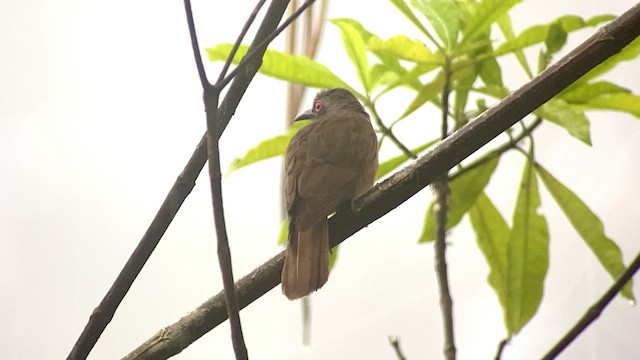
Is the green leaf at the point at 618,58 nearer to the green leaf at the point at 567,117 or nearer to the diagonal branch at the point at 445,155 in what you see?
the green leaf at the point at 567,117

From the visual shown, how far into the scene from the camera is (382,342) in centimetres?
231

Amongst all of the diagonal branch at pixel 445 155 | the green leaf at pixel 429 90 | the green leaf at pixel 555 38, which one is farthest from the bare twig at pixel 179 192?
the green leaf at pixel 555 38

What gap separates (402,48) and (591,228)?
0.54m

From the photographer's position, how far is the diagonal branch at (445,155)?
3.42 feet

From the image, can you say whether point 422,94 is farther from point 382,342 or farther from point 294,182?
point 382,342

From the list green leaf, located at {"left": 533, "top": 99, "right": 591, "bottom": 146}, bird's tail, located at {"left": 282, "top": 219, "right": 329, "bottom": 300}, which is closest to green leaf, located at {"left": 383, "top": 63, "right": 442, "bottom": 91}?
green leaf, located at {"left": 533, "top": 99, "right": 591, "bottom": 146}

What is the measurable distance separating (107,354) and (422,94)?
106 cm

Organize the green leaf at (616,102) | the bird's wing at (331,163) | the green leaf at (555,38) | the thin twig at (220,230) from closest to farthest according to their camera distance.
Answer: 1. the thin twig at (220,230)
2. the bird's wing at (331,163)
3. the green leaf at (555,38)
4. the green leaf at (616,102)

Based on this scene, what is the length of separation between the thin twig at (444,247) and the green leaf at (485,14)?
0.24ft

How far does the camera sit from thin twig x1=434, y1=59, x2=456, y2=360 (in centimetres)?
133

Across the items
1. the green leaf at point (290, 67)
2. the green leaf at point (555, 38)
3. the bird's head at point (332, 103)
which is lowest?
the green leaf at point (555, 38)

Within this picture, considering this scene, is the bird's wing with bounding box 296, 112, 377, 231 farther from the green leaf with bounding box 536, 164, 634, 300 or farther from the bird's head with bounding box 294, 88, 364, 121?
the green leaf with bounding box 536, 164, 634, 300

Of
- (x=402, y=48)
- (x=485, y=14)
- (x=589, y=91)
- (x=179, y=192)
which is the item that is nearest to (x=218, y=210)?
(x=179, y=192)

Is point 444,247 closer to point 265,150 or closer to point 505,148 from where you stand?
point 505,148
